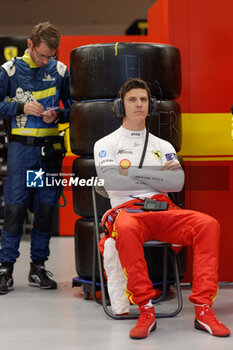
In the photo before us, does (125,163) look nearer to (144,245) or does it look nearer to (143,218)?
(143,218)

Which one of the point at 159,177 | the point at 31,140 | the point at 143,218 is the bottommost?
the point at 143,218

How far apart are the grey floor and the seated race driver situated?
0.29 feet

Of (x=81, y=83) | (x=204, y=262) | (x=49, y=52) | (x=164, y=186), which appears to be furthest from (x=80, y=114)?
(x=204, y=262)

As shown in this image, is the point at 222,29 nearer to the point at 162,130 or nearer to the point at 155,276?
the point at 162,130

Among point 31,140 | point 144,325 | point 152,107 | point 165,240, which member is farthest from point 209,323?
point 31,140

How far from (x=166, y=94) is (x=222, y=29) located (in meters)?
0.71

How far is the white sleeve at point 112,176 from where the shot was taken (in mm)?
3179

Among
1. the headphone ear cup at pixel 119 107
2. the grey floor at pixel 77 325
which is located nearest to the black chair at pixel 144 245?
the grey floor at pixel 77 325

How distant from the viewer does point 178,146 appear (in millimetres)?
3723

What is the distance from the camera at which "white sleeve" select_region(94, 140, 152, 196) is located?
3.18 meters

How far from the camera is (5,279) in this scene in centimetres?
388

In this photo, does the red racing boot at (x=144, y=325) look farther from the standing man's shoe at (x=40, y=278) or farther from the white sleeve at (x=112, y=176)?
the standing man's shoe at (x=40, y=278)

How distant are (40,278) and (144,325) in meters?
1.27

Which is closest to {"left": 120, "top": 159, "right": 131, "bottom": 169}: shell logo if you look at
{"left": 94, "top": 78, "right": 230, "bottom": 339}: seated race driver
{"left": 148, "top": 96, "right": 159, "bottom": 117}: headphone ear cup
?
{"left": 94, "top": 78, "right": 230, "bottom": 339}: seated race driver
